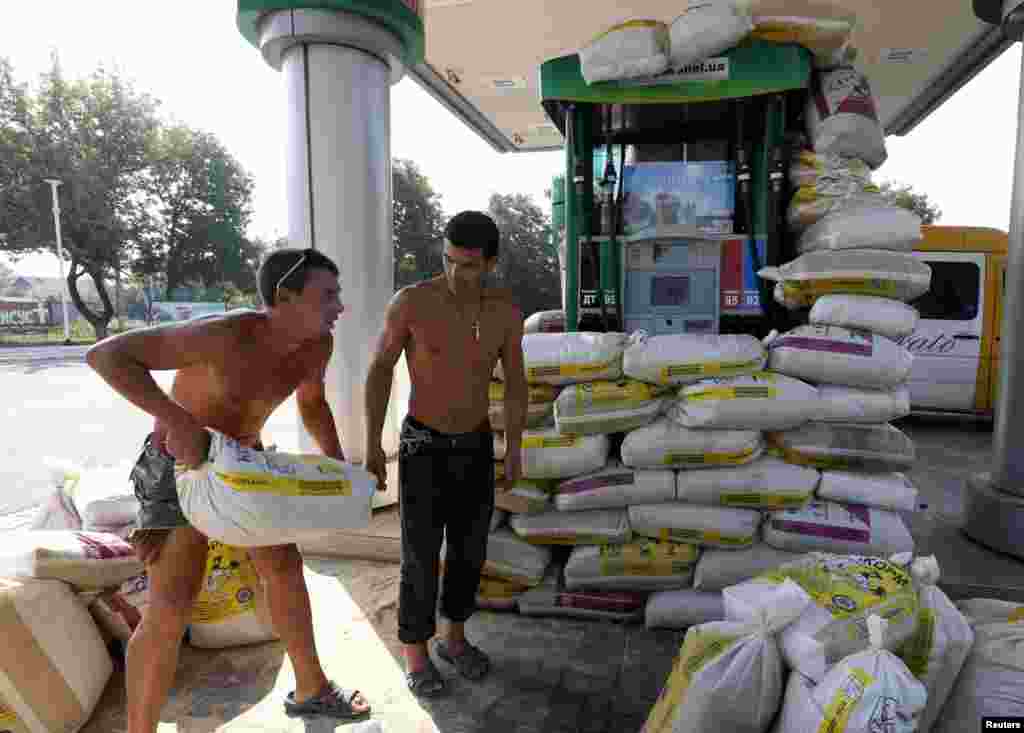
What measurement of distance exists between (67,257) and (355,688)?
26.1 m

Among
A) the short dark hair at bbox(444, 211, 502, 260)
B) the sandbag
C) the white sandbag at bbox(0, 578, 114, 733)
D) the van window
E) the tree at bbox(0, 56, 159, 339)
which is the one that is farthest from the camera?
the tree at bbox(0, 56, 159, 339)

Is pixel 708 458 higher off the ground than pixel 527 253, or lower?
lower

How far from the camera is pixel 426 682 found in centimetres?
242

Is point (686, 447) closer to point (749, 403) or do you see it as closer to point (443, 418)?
point (749, 403)

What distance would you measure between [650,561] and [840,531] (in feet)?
2.76

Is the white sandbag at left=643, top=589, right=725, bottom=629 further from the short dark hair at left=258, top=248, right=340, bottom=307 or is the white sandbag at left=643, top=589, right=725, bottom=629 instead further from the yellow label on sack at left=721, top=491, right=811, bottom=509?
the short dark hair at left=258, top=248, right=340, bottom=307

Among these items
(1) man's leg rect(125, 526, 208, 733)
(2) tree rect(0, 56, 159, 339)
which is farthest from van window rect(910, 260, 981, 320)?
(2) tree rect(0, 56, 159, 339)

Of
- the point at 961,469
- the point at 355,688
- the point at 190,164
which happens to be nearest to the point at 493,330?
the point at 355,688

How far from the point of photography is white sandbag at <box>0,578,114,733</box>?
2074 mm

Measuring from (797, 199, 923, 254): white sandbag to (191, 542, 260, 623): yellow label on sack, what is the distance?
10.3ft

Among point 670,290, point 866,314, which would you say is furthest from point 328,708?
point 866,314

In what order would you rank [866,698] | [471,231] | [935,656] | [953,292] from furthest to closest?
[953,292], [471,231], [935,656], [866,698]

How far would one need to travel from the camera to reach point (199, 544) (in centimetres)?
203

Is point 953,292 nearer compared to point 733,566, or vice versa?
point 733,566
